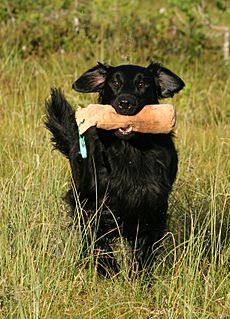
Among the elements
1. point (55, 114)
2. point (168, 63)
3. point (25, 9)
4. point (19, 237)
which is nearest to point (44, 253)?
point (19, 237)

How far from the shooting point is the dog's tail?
16.9 ft

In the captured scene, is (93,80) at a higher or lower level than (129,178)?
higher

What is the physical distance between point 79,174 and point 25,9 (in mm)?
5420

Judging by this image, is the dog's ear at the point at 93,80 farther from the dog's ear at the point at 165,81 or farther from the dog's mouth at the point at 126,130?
the dog's mouth at the point at 126,130

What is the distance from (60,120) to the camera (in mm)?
5223

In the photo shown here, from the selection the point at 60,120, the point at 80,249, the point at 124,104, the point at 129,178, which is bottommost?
the point at 80,249

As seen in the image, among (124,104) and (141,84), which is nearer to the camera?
(124,104)

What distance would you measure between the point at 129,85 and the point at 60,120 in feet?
Result: 2.99

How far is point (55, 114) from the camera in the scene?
522 cm

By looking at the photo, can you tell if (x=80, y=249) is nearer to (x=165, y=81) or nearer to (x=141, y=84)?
(x=141, y=84)

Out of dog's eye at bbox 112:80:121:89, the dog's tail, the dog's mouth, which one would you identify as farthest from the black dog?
the dog's tail

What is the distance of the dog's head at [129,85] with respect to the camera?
4246 millimetres

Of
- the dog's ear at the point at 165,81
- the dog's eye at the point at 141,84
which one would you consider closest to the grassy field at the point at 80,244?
the dog's ear at the point at 165,81

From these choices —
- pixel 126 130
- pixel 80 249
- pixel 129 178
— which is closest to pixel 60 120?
pixel 129 178
